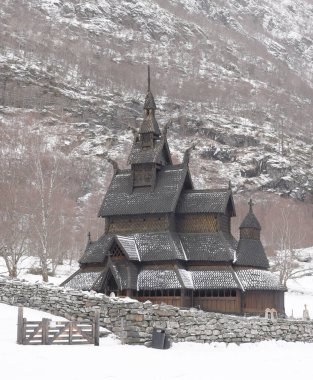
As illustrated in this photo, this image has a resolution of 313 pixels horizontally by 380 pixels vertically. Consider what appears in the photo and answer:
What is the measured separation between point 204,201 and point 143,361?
20.5m

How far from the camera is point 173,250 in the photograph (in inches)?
1754

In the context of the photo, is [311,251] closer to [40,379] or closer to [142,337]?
[142,337]

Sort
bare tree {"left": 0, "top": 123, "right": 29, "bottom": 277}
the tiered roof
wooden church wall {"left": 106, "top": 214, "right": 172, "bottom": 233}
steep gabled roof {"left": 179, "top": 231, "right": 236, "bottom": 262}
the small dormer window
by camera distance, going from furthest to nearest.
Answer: bare tree {"left": 0, "top": 123, "right": 29, "bottom": 277} → the small dormer window → wooden church wall {"left": 106, "top": 214, "right": 172, "bottom": 233} → steep gabled roof {"left": 179, "top": 231, "right": 236, "bottom": 262} → the tiered roof

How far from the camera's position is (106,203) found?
161ft

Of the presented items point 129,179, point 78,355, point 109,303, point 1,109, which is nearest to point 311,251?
point 129,179

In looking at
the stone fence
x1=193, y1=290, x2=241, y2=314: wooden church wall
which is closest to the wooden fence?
the stone fence

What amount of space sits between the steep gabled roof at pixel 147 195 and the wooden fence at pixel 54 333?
56.0 feet

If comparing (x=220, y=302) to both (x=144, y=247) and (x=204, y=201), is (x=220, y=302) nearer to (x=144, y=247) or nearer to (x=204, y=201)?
(x=144, y=247)

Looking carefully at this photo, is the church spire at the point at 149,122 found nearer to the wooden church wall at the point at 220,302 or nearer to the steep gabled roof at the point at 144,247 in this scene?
the steep gabled roof at the point at 144,247

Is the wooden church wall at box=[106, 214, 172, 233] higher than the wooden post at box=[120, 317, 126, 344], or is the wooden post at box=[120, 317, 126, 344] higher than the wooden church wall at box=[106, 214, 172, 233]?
the wooden church wall at box=[106, 214, 172, 233]

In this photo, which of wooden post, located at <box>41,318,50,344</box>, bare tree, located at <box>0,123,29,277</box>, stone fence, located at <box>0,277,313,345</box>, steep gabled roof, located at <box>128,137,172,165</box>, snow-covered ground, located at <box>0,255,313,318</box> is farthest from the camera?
snow-covered ground, located at <box>0,255,313,318</box>

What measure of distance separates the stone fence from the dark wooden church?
18.1 ft

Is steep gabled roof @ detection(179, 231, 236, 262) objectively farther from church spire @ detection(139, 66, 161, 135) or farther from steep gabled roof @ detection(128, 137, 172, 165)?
church spire @ detection(139, 66, 161, 135)

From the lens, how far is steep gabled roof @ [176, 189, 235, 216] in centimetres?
4656
